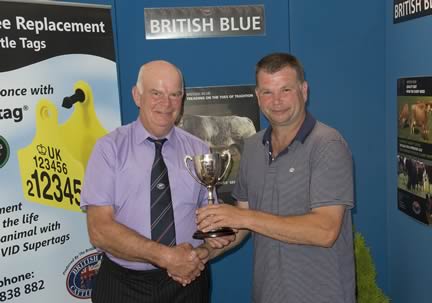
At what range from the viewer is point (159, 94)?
242 centimetres

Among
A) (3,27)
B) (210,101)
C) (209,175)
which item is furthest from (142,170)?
(210,101)

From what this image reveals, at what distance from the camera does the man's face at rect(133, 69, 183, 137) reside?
2.41 m

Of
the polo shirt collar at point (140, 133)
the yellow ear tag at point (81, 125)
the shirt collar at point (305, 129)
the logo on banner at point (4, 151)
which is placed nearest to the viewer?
the shirt collar at point (305, 129)

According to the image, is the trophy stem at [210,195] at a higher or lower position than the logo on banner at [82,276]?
higher

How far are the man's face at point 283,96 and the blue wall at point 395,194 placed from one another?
1271 mm

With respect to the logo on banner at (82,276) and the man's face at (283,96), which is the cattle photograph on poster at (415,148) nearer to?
the man's face at (283,96)

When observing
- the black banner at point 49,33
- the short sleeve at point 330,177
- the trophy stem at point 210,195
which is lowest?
the trophy stem at point 210,195

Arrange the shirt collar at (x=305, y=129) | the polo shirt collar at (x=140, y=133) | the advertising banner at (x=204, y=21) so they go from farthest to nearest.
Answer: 1. the advertising banner at (x=204, y=21)
2. the polo shirt collar at (x=140, y=133)
3. the shirt collar at (x=305, y=129)

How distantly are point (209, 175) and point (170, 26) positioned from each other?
168 cm

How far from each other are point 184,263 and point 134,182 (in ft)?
1.48

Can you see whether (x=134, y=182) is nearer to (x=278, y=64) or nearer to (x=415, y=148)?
(x=278, y=64)

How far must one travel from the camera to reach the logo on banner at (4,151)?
270cm

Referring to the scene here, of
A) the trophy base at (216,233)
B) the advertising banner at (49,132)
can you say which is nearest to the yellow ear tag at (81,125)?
the advertising banner at (49,132)

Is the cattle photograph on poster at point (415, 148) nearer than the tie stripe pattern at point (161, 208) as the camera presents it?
No
